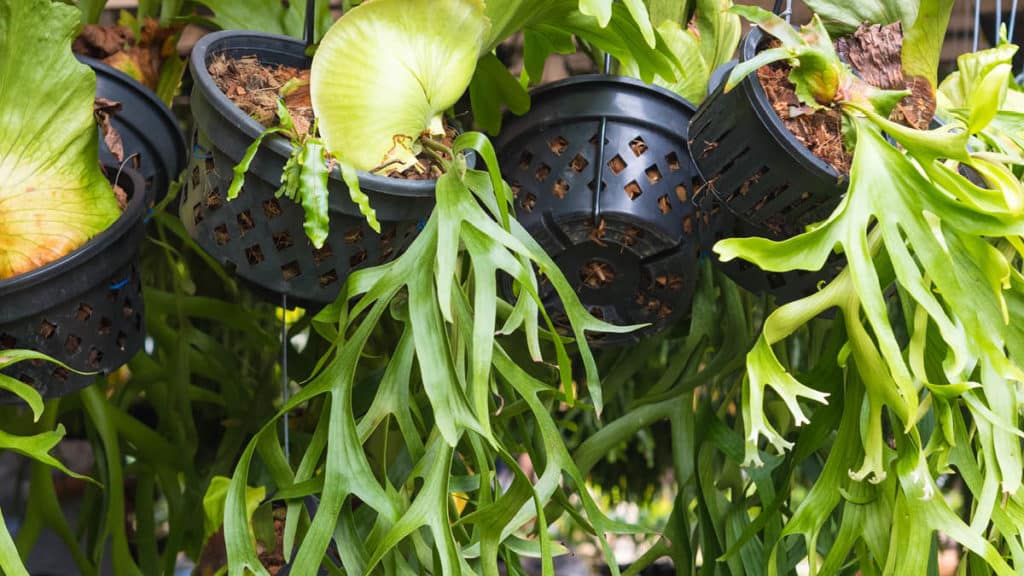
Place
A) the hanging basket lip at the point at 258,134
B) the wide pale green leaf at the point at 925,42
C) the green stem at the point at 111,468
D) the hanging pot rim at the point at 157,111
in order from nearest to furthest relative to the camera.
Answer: the hanging basket lip at the point at 258,134 → the wide pale green leaf at the point at 925,42 → the hanging pot rim at the point at 157,111 → the green stem at the point at 111,468

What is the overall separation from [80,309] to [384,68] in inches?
10.5

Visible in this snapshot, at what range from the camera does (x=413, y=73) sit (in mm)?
738

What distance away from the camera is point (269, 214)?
0.73 m

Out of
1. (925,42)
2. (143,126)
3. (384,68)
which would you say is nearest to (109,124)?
(143,126)

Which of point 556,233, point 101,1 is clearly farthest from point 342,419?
point 101,1

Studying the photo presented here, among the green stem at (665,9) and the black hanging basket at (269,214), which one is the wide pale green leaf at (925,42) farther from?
the black hanging basket at (269,214)

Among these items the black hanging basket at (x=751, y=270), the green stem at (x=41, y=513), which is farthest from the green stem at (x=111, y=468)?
the black hanging basket at (x=751, y=270)

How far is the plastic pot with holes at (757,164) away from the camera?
0.73 metres

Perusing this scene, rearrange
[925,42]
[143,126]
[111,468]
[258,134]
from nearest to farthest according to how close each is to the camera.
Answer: [258,134] < [925,42] < [143,126] < [111,468]

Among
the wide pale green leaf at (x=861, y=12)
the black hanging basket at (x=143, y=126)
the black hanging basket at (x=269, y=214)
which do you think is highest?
the wide pale green leaf at (x=861, y=12)

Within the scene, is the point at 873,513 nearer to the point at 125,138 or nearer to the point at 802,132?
the point at 802,132

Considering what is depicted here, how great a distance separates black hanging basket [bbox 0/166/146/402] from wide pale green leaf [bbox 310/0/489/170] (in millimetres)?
184

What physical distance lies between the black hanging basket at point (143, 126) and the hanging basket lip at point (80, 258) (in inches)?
3.6

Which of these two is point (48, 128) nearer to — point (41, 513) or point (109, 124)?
point (109, 124)
